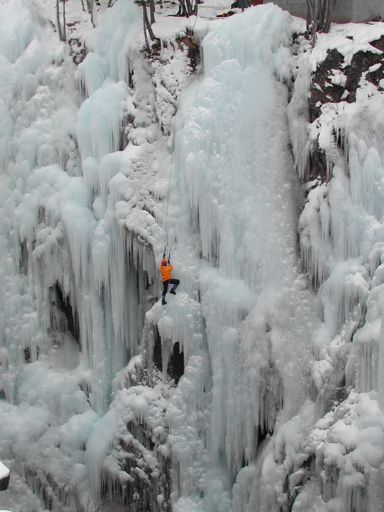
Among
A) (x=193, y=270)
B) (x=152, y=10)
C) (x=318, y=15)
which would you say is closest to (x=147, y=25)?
(x=152, y=10)

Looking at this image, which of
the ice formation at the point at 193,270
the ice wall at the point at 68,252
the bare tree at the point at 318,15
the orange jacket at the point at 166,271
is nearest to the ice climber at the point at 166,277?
the orange jacket at the point at 166,271

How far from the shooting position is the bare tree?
11.8m

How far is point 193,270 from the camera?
1164 cm

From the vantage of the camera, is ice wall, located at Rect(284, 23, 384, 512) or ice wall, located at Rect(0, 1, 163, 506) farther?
ice wall, located at Rect(0, 1, 163, 506)

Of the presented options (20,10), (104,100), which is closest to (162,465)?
(104,100)

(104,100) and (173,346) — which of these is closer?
(173,346)

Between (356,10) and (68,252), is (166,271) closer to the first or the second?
(68,252)

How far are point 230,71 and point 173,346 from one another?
4.51 metres

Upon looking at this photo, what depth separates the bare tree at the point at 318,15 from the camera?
11781 mm

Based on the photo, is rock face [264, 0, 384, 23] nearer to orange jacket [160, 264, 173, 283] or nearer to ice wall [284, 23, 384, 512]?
ice wall [284, 23, 384, 512]

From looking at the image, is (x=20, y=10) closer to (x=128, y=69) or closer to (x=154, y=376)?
(x=128, y=69)

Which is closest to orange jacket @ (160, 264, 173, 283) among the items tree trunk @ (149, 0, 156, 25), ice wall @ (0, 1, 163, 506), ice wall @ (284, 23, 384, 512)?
ice wall @ (0, 1, 163, 506)

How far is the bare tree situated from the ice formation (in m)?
0.23

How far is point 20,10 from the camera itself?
14844 mm
